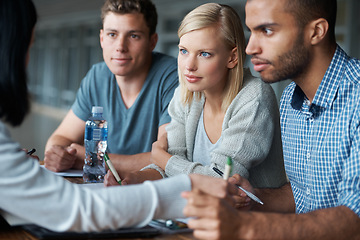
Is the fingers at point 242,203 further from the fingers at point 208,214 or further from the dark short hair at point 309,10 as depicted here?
the dark short hair at point 309,10

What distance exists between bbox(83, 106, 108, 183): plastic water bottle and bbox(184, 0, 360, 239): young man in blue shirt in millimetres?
735

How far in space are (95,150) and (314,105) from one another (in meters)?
1.15

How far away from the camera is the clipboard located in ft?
3.73

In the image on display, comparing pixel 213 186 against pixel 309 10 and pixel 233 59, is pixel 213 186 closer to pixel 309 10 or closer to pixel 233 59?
pixel 309 10

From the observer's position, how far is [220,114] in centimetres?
208

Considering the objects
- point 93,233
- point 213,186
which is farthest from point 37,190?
point 213,186

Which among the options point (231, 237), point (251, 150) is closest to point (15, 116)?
point (231, 237)

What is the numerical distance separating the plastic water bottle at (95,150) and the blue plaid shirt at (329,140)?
0.86 metres

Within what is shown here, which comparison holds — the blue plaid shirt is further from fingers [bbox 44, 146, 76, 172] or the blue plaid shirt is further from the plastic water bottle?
fingers [bbox 44, 146, 76, 172]

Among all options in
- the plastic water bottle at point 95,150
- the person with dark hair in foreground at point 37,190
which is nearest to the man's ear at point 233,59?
the plastic water bottle at point 95,150

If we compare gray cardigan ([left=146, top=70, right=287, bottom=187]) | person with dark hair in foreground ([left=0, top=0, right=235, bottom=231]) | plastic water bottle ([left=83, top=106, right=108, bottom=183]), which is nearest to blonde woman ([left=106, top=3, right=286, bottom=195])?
gray cardigan ([left=146, top=70, right=287, bottom=187])

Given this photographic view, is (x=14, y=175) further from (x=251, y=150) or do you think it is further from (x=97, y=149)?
(x=97, y=149)

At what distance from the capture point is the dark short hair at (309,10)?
5.06 feet

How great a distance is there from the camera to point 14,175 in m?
1.05
